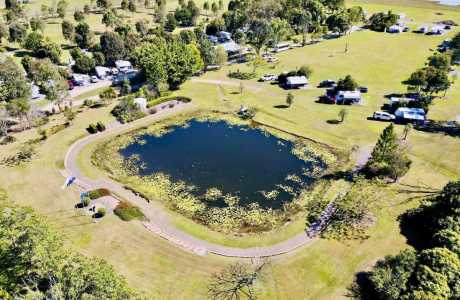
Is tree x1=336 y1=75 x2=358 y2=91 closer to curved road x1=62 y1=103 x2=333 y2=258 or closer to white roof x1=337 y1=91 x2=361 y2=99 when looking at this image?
white roof x1=337 y1=91 x2=361 y2=99

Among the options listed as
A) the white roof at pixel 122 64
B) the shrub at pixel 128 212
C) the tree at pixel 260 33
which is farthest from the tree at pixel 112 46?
the shrub at pixel 128 212

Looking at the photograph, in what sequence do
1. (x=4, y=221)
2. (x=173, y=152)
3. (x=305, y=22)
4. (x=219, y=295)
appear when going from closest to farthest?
(x=4, y=221) < (x=219, y=295) < (x=173, y=152) < (x=305, y=22)

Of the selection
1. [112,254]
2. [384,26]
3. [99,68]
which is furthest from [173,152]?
[384,26]

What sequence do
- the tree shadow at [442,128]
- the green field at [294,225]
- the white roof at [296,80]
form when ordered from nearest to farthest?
the green field at [294,225]
the tree shadow at [442,128]
the white roof at [296,80]

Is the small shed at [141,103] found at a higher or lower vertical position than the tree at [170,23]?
lower

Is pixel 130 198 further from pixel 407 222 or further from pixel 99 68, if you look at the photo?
pixel 99 68

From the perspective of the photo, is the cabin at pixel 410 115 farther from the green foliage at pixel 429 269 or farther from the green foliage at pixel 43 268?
the green foliage at pixel 43 268
